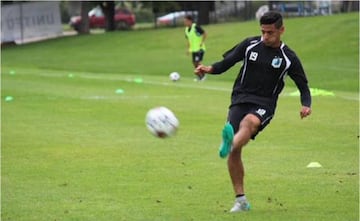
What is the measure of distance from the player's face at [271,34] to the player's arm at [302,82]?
32 cm

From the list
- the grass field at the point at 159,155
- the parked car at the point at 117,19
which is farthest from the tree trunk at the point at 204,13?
the grass field at the point at 159,155

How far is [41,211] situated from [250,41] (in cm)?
291

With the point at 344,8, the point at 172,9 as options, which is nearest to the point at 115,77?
the point at 344,8

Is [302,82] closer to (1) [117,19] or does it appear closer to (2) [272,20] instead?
(2) [272,20]

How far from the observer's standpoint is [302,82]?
999 cm

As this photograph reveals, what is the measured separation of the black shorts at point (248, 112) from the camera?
968 centimetres

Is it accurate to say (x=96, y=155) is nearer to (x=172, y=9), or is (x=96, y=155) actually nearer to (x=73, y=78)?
(x=73, y=78)

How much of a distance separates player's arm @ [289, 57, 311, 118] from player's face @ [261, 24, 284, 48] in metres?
0.32

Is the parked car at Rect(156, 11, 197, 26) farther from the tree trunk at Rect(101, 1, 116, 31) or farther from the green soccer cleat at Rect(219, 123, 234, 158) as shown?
the green soccer cleat at Rect(219, 123, 234, 158)

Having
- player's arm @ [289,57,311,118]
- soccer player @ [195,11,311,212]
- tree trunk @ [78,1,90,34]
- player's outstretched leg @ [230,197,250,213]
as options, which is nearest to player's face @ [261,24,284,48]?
soccer player @ [195,11,311,212]

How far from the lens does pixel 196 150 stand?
14.8 m

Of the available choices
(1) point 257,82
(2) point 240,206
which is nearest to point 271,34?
(1) point 257,82

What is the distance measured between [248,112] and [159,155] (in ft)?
15.4

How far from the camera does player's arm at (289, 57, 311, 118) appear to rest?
986cm
